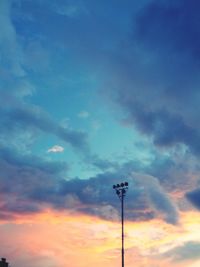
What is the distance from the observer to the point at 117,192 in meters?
60.4

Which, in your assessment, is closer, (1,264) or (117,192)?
(117,192)

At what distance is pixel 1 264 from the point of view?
66312mm

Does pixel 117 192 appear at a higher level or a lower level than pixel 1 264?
higher

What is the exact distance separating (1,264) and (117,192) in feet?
89.3
